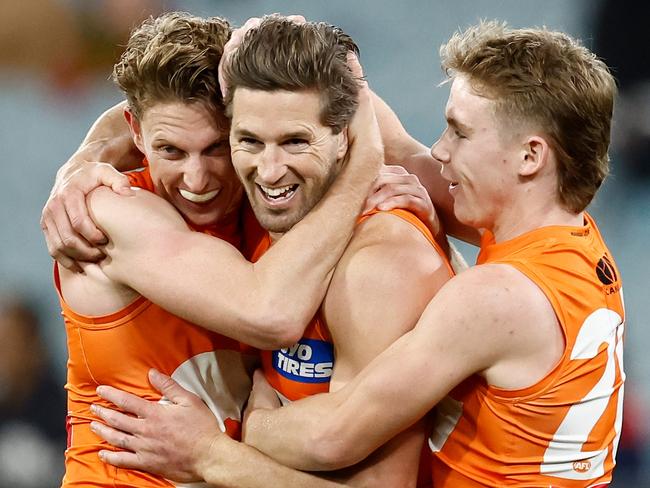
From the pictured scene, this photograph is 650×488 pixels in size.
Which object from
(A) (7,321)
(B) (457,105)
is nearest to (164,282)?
(B) (457,105)

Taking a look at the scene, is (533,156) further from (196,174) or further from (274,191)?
(196,174)

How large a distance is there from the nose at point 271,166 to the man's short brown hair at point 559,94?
577mm

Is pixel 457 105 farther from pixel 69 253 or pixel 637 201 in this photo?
pixel 637 201

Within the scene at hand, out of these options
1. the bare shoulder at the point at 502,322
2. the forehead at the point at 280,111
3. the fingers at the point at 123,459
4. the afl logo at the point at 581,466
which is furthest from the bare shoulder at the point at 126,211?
the afl logo at the point at 581,466

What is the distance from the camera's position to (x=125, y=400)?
3092 mm

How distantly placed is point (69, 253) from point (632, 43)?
3894mm

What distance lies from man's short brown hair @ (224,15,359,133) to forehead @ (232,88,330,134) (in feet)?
0.06

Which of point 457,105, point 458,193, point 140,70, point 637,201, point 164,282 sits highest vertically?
point 637,201

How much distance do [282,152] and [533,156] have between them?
2.29 feet

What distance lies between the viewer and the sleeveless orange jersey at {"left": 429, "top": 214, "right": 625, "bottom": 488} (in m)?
2.61

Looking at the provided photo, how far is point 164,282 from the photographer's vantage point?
9.40 feet

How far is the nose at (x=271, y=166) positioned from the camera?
2.86m

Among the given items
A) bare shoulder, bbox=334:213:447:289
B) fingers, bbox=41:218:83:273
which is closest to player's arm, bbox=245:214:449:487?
bare shoulder, bbox=334:213:447:289

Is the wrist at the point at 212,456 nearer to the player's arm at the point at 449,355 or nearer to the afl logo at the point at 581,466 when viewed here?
the player's arm at the point at 449,355
